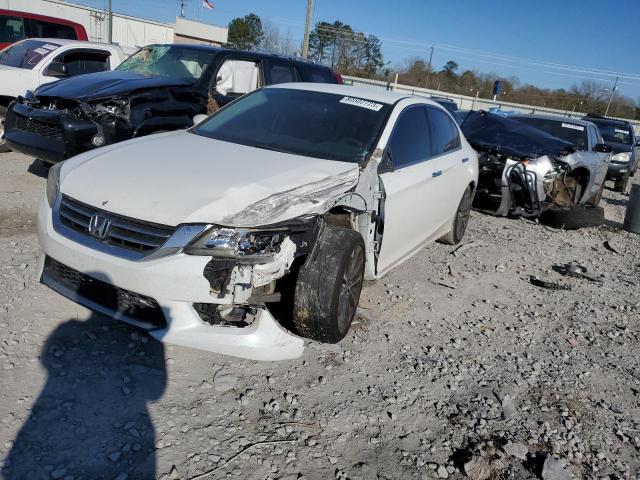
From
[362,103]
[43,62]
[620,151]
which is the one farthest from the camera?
[620,151]

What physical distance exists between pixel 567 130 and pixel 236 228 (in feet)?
26.9

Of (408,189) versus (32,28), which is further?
(32,28)

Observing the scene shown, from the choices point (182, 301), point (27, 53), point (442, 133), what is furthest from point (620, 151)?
point (182, 301)

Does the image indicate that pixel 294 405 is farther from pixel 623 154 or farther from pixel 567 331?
pixel 623 154

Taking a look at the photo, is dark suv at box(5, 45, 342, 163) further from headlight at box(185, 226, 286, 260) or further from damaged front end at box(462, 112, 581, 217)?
headlight at box(185, 226, 286, 260)

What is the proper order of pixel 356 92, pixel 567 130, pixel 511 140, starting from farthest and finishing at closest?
pixel 567 130
pixel 511 140
pixel 356 92

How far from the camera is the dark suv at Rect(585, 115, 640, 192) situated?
13.3 m

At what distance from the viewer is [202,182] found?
3145 millimetres

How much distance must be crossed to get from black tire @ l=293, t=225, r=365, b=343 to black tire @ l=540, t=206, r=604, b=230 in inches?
226

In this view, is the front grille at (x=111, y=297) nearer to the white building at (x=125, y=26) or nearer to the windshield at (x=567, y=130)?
the windshield at (x=567, y=130)

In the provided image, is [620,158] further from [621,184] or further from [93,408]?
[93,408]

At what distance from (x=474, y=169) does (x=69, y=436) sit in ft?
16.5

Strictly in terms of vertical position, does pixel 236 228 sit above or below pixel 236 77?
below

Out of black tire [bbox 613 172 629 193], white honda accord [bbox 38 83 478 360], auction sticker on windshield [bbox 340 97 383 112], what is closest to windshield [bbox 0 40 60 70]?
white honda accord [bbox 38 83 478 360]
